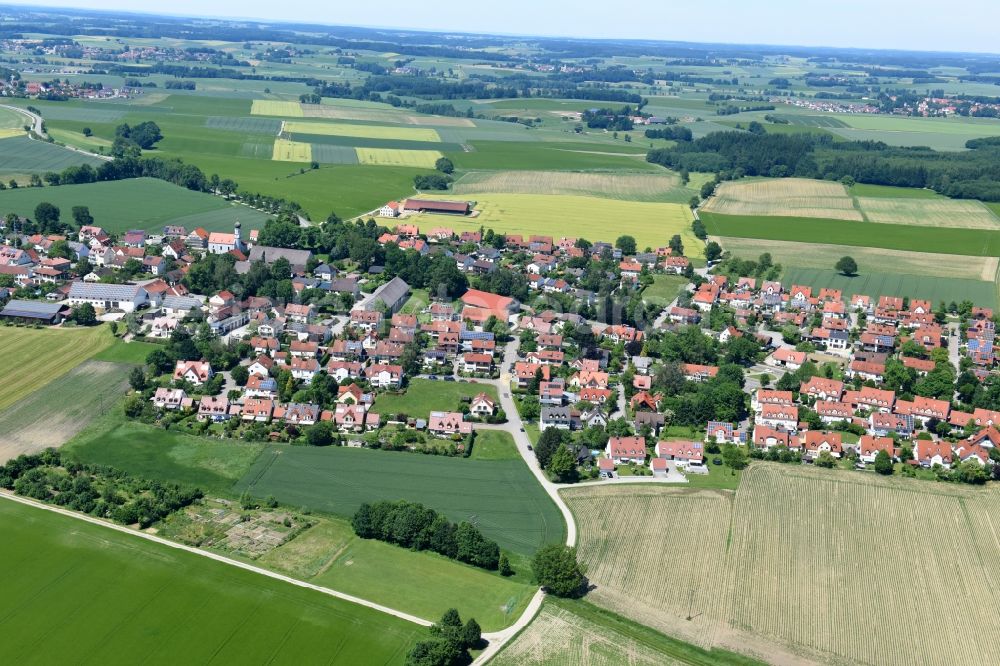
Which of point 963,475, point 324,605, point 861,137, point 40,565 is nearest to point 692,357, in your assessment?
point 963,475

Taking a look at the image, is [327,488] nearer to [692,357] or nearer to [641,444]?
[641,444]

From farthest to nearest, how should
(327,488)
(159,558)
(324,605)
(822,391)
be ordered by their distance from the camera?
(822,391)
(327,488)
(159,558)
(324,605)

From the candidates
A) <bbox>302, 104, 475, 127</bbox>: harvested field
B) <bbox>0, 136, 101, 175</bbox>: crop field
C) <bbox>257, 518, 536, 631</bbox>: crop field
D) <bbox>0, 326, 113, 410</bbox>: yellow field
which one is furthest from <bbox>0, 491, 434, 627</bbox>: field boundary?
<bbox>302, 104, 475, 127</bbox>: harvested field

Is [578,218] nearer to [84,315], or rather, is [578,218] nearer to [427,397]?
[427,397]

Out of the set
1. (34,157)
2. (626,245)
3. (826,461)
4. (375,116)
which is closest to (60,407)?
(826,461)

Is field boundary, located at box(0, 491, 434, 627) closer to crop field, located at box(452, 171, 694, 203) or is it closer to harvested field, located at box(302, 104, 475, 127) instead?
crop field, located at box(452, 171, 694, 203)

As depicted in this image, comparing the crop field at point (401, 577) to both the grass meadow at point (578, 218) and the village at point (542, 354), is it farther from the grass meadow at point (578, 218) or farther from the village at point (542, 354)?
the grass meadow at point (578, 218)
